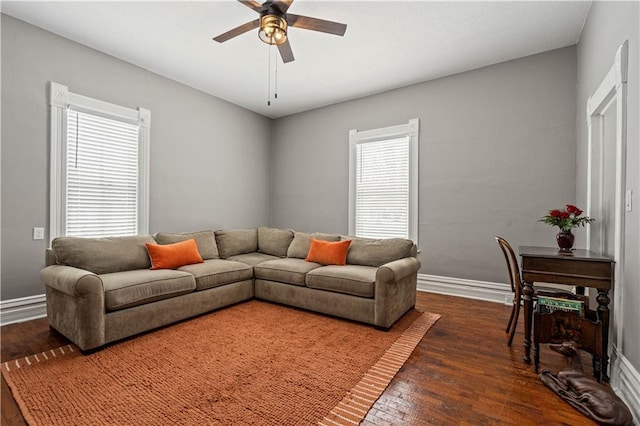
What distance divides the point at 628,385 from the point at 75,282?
3.86m

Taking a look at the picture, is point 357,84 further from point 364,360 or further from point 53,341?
point 53,341

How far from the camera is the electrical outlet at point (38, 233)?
320 cm

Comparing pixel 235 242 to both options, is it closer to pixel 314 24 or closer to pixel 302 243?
pixel 302 243

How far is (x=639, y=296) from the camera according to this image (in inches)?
68.5

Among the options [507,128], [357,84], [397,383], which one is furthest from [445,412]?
[357,84]

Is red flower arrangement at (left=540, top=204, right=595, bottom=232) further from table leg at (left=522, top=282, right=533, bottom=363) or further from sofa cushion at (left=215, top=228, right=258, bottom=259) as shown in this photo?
sofa cushion at (left=215, top=228, right=258, bottom=259)

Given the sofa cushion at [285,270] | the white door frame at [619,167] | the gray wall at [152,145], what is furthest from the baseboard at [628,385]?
the gray wall at [152,145]

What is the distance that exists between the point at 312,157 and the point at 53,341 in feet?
14.2

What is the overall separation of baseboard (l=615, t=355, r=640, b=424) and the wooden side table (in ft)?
0.38

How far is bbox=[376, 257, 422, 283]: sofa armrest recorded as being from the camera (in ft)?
9.58

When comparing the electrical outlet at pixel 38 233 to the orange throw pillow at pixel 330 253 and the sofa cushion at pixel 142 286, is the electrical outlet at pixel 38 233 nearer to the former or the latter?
the sofa cushion at pixel 142 286

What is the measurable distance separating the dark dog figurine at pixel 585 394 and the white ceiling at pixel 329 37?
310 centimetres

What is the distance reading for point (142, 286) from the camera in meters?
2.76

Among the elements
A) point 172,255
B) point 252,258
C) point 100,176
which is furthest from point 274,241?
point 100,176
